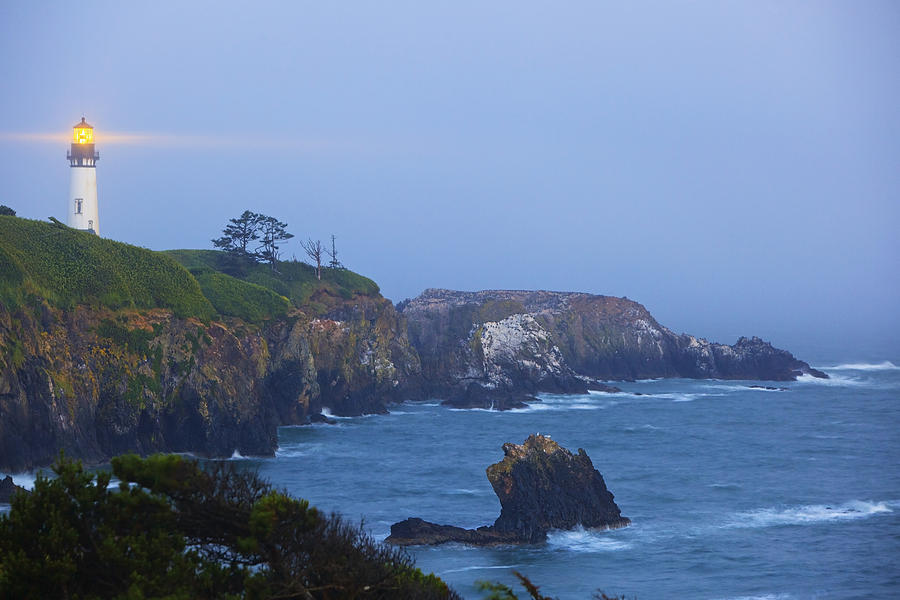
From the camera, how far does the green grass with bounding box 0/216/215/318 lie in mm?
58000

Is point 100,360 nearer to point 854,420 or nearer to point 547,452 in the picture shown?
point 547,452

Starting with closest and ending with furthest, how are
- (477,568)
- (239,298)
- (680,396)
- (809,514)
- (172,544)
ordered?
1. (172,544)
2. (477,568)
3. (809,514)
4. (239,298)
5. (680,396)

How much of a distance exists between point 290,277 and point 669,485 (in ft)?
152

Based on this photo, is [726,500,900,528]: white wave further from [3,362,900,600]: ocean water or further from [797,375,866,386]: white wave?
[797,375,866,386]: white wave

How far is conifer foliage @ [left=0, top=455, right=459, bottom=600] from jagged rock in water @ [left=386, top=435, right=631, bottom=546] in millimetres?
21917

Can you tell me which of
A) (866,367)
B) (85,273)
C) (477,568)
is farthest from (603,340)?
(477,568)

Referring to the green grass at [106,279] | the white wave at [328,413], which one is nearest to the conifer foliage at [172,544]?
the green grass at [106,279]

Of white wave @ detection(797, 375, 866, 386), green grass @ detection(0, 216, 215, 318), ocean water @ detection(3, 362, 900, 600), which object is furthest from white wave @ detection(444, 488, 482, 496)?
white wave @ detection(797, 375, 866, 386)

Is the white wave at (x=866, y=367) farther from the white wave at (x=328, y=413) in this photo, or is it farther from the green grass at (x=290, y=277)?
the white wave at (x=328, y=413)

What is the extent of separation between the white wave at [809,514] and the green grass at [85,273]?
120 ft

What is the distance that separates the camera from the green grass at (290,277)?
88.2 meters

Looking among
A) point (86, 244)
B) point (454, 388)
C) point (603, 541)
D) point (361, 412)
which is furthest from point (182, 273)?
point (603, 541)

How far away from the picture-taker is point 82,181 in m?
83.0

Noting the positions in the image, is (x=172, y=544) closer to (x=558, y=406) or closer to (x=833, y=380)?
(x=558, y=406)
